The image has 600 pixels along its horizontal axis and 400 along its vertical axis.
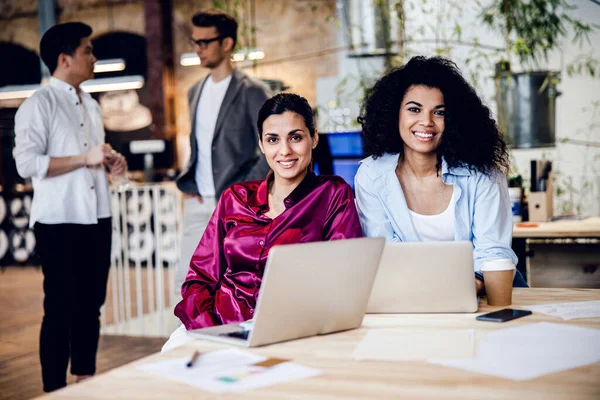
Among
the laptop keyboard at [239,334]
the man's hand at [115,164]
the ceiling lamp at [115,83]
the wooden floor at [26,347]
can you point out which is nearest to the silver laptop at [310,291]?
the laptop keyboard at [239,334]

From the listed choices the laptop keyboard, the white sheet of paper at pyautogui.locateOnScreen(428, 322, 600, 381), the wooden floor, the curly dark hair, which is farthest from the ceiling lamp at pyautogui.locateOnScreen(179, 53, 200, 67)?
the white sheet of paper at pyautogui.locateOnScreen(428, 322, 600, 381)

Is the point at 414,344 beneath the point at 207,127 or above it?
beneath

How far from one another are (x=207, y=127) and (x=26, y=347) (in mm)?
2011

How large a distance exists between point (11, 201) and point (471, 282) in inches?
303

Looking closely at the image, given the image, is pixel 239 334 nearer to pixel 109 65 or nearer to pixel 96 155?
pixel 96 155

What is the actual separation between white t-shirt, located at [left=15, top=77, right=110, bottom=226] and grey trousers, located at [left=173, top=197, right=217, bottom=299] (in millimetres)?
488

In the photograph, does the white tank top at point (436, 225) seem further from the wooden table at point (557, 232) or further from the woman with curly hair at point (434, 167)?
the wooden table at point (557, 232)

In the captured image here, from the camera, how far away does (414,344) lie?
144 centimetres

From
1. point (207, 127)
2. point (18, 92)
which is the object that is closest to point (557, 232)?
point (207, 127)

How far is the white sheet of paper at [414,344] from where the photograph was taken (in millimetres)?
1354

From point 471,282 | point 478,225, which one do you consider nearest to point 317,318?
point 471,282

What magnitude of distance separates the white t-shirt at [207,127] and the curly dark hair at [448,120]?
4.11ft

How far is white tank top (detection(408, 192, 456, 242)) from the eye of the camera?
7.47 ft

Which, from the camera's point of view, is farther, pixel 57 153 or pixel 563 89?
pixel 563 89
